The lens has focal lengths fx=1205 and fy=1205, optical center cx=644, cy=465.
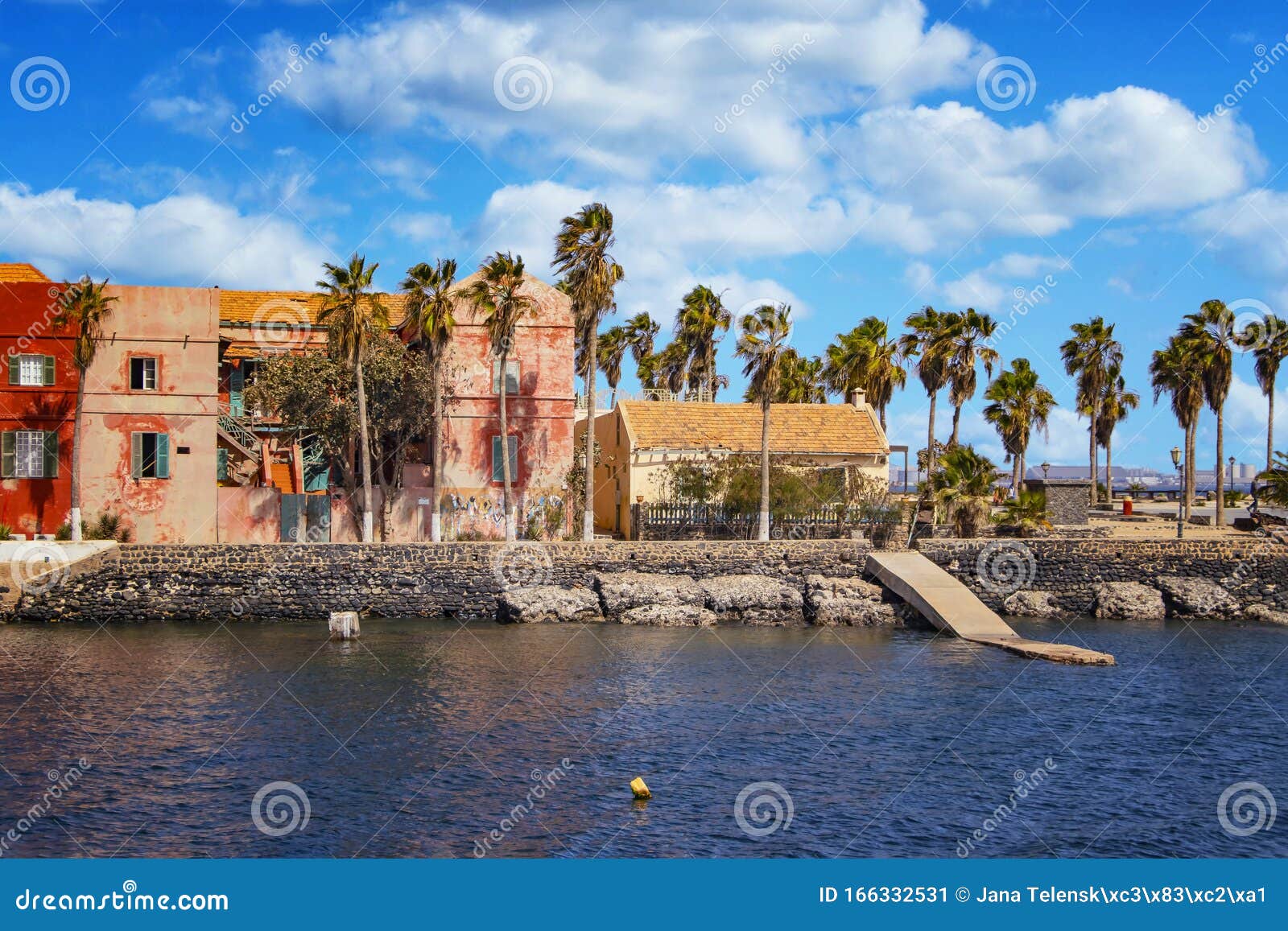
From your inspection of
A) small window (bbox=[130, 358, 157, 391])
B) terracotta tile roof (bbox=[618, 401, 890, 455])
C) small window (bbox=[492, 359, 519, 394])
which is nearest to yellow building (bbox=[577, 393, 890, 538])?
terracotta tile roof (bbox=[618, 401, 890, 455])

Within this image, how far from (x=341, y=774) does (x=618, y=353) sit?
56.4 m

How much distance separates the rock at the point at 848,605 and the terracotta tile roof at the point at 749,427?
1026cm

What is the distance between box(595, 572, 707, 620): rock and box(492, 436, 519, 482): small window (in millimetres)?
8337

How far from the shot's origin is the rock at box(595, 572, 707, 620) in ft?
135

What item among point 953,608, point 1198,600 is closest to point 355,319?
point 953,608

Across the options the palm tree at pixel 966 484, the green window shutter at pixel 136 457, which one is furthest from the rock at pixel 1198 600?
the green window shutter at pixel 136 457

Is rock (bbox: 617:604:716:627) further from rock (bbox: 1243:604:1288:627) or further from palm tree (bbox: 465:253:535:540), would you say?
rock (bbox: 1243:604:1288:627)

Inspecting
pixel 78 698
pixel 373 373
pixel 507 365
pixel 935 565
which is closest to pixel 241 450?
pixel 373 373

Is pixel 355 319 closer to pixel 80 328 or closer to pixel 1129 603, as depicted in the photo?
pixel 80 328

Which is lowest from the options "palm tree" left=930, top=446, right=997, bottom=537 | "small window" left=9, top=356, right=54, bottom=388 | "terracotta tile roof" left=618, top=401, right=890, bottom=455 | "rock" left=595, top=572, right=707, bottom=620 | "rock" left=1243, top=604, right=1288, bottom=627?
"rock" left=1243, top=604, right=1288, bottom=627

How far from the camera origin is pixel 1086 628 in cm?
4119

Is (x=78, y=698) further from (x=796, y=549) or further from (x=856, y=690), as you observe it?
(x=796, y=549)

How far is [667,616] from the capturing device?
4072 centimetres

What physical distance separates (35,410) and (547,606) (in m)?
20.1
